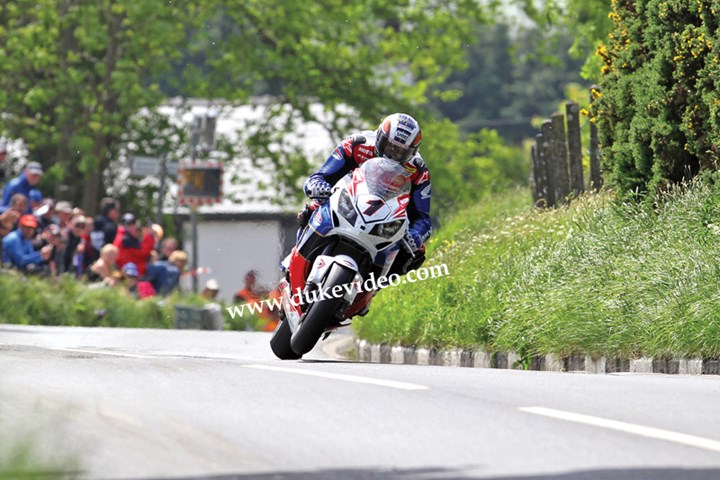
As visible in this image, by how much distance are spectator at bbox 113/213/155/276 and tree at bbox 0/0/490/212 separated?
355 inches

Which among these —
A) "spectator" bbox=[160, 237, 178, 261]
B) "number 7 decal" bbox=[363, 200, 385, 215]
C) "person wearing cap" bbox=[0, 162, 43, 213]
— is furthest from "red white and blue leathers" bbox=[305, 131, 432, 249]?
"spectator" bbox=[160, 237, 178, 261]

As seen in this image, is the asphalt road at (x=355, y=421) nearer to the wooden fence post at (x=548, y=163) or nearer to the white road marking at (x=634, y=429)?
the white road marking at (x=634, y=429)

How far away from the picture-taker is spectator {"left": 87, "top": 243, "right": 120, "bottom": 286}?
24.1m

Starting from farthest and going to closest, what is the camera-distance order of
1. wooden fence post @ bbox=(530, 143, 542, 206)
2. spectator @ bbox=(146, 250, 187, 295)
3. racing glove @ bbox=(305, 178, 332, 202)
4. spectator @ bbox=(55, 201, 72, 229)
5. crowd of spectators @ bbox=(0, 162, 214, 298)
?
1. spectator @ bbox=(146, 250, 187, 295)
2. spectator @ bbox=(55, 201, 72, 229)
3. crowd of spectators @ bbox=(0, 162, 214, 298)
4. wooden fence post @ bbox=(530, 143, 542, 206)
5. racing glove @ bbox=(305, 178, 332, 202)

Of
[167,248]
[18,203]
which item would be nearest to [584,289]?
[18,203]

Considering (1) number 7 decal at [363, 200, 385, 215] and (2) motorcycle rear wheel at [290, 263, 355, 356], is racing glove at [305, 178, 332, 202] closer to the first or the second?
(1) number 7 decal at [363, 200, 385, 215]

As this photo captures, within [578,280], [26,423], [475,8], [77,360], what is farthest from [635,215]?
[475,8]

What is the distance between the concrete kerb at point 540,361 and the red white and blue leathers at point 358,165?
1292mm

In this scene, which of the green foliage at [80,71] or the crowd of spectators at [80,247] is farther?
the green foliage at [80,71]

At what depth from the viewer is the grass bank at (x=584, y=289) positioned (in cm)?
A: 1239

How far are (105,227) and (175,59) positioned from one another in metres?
11.8

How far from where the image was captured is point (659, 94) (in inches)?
603

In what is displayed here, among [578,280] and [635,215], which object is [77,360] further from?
[635,215]

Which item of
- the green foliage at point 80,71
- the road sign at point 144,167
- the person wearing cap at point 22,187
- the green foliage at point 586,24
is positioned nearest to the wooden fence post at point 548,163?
the green foliage at point 586,24
